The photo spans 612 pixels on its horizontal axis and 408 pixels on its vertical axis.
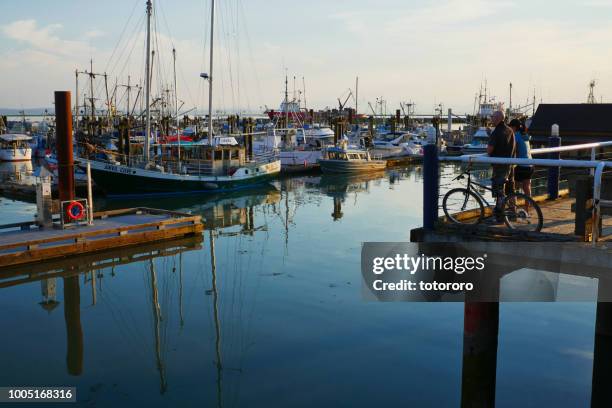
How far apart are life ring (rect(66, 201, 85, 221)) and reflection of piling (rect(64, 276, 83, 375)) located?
3704 mm

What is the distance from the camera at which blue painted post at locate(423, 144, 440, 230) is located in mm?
7684

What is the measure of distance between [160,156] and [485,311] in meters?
34.2

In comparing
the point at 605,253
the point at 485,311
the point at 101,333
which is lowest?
the point at 101,333

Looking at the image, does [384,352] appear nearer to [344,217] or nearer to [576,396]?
[576,396]

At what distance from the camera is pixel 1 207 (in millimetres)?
30812

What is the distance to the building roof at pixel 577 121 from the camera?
26422 mm

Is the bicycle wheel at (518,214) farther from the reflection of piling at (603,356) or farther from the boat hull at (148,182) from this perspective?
the boat hull at (148,182)

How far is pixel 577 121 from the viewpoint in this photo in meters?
27.5

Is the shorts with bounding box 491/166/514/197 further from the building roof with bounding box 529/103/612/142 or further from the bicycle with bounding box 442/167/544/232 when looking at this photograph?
the building roof with bounding box 529/103/612/142

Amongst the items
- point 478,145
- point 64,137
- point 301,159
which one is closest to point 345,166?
point 301,159

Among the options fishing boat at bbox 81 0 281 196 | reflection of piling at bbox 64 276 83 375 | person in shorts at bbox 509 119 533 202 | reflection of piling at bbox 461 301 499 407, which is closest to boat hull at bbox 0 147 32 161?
fishing boat at bbox 81 0 281 196

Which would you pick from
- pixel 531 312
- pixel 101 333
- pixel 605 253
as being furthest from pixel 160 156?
pixel 605 253

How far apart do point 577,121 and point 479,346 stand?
22.8m

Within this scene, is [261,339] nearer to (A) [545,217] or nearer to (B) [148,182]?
(A) [545,217]
